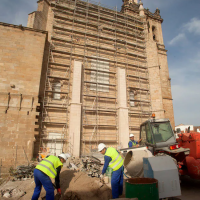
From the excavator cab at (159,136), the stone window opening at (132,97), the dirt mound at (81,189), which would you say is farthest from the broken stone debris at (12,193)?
the stone window opening at (132,97)

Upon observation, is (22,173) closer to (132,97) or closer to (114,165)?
(114,165)

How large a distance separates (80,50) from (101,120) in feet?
21.6

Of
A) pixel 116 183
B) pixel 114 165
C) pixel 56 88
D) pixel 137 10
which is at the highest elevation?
pixel 137 10

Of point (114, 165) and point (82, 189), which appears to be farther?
point (82, 189)

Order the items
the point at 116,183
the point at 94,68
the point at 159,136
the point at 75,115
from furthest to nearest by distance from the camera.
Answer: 1. the point at 94,68
2. the point at 75,115
3. the point at 159,136
4. the point at 116,183

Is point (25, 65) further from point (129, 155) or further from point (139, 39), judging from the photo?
point (139, 39)

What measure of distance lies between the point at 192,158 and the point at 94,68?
10455mm

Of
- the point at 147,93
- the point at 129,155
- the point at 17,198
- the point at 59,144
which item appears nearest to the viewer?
the point at 17,198

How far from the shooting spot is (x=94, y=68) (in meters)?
13.6

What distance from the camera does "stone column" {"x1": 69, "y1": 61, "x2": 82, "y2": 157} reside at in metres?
10.6

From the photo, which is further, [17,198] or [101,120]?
[101,120]

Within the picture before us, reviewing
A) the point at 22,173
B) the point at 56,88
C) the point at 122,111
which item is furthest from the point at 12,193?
the point at 122,111

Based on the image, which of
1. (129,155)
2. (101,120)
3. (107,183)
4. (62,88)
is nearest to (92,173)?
(107,183)

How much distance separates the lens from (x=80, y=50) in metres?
13.5
